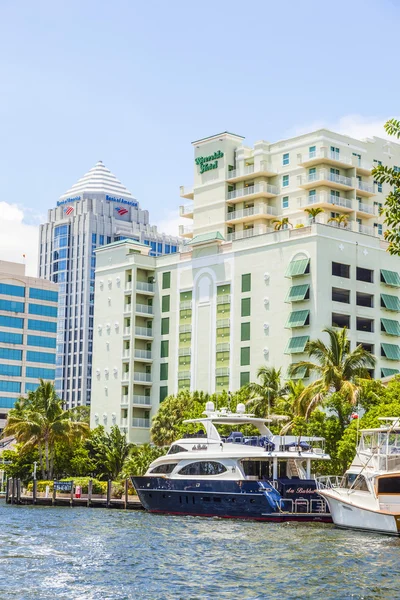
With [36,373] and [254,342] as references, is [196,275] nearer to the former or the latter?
[254,342]

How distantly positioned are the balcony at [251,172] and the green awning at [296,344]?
25.7m

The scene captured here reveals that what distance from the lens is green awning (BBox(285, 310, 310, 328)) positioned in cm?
9344

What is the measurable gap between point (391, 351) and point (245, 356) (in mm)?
13693

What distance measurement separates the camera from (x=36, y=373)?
537 ft

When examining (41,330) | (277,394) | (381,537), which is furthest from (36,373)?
(381,537)

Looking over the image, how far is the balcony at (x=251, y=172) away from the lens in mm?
113375

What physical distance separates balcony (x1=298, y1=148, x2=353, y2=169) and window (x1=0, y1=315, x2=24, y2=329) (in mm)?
66708

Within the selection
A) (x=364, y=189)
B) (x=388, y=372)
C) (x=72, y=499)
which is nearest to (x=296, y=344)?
(x=388, y=372)

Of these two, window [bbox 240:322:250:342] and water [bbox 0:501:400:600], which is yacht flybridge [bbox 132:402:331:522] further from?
window [bbox 240:322:250:342]

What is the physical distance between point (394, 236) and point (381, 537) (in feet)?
89.9

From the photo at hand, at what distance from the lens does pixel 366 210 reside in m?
113

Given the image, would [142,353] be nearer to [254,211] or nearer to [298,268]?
[254,211]

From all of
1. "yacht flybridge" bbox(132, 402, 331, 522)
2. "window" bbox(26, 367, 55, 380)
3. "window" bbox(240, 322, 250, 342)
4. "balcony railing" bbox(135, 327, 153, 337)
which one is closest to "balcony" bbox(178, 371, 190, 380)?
"balcony railing" bbox(135, 327, 153, 337)

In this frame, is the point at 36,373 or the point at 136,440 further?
the point at 36,373
